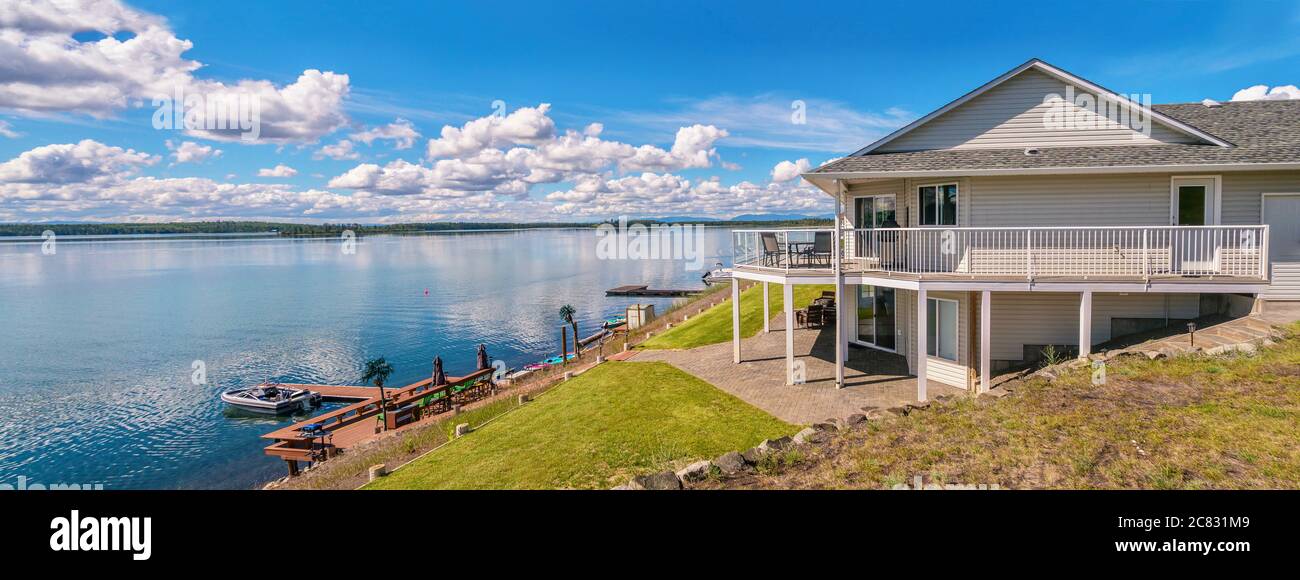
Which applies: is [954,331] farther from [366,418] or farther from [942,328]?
[366,418]

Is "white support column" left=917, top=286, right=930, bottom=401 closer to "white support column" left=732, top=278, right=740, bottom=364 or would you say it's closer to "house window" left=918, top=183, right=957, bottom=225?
"house window" left=918, top=183, right=957, bottom=225

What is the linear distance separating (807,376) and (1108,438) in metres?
9.07

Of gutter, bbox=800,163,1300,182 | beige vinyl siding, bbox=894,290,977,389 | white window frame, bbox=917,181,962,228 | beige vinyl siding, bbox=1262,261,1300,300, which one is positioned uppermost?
gutter, bbox=800,163,1300,182

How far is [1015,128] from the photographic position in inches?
639

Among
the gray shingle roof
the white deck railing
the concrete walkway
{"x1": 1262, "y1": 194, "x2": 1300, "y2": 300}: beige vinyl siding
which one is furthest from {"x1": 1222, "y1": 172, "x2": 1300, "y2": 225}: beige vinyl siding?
the concrete walkway

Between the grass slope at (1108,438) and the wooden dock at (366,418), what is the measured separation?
19.9m

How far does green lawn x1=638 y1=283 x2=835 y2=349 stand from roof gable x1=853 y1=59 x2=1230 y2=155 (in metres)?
9.27

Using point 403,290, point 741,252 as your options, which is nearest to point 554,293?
point 403,290

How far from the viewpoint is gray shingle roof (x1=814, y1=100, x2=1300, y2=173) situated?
14.2 m

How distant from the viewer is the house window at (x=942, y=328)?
15469mm

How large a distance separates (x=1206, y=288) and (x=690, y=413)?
11.6 meters

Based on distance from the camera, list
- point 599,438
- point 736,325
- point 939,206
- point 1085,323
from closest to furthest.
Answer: point 599,438 → point 1085,323 → point 939,206 → point 736,325

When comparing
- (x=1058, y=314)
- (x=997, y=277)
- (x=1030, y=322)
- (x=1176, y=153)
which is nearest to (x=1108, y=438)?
(x=997, y=277)
